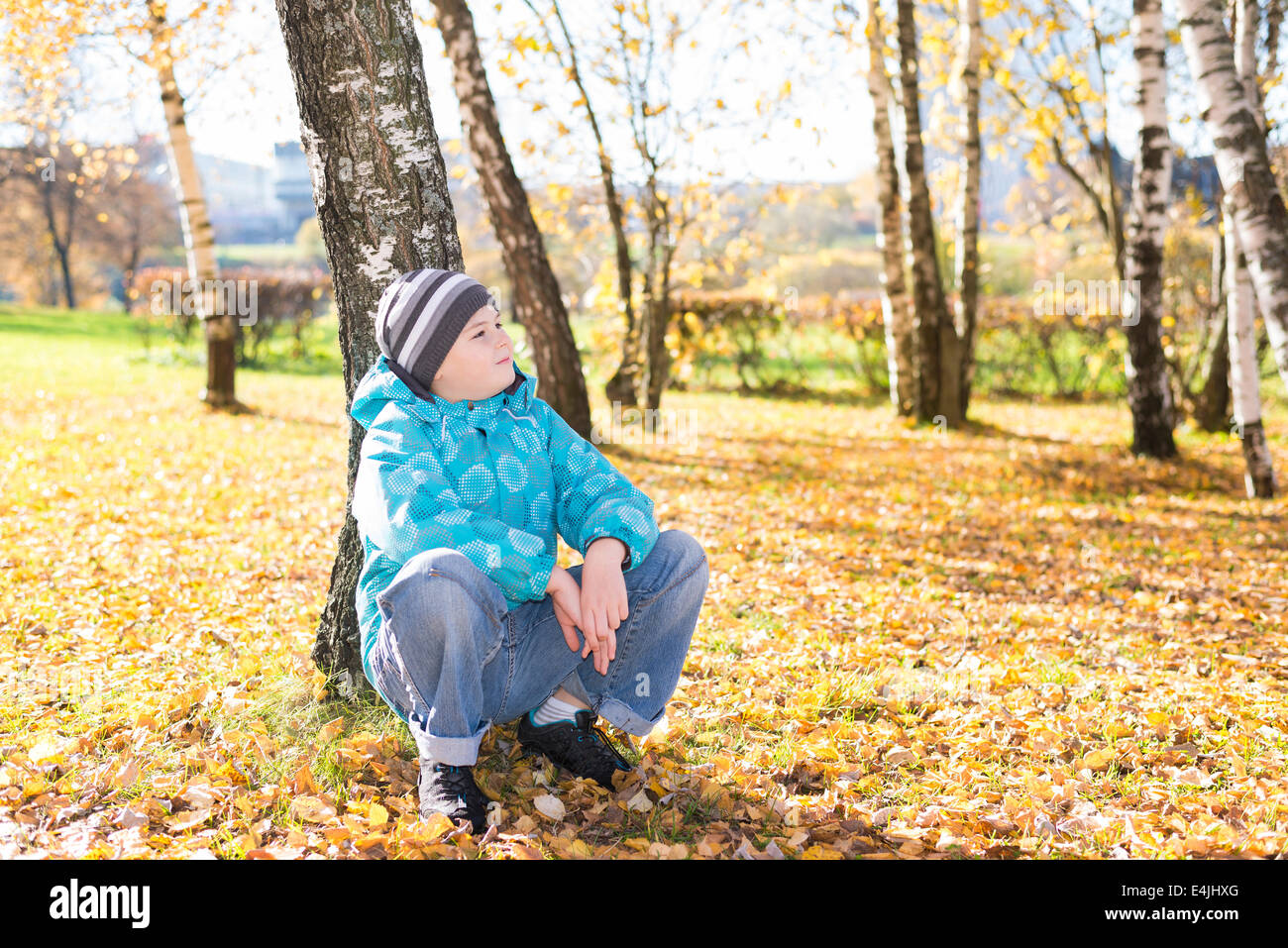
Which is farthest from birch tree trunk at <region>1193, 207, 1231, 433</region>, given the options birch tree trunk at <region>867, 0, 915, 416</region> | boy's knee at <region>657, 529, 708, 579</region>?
boy's knee at <region>657, 529, 708, 579</region>

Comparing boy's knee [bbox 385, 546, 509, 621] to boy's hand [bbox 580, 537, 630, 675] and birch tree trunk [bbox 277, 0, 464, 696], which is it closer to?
boy's hand [bbox 580, 537, 630, 675]

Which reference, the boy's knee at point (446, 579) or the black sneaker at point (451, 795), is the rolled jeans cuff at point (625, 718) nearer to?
the black sneaker at point (451, 795)

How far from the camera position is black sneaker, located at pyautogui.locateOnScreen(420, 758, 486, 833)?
2.21 m

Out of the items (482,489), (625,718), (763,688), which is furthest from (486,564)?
(763,688)

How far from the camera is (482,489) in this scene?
7.51 feet

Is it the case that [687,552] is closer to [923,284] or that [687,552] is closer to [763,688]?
[763,688]

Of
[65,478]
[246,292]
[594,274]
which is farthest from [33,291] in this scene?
[65,478]

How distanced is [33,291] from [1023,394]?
1763 inches

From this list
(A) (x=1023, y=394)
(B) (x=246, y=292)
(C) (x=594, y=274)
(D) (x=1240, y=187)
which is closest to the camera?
(D) (x=1240, y=187)

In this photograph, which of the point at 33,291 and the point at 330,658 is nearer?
the point at 330,658

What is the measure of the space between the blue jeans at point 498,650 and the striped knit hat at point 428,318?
0.50 m

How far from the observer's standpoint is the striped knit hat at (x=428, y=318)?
226 cm
